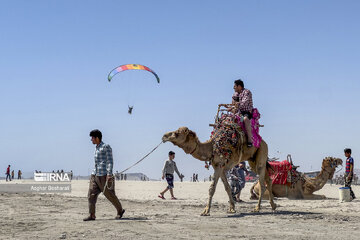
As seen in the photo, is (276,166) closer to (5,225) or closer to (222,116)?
(222,116)

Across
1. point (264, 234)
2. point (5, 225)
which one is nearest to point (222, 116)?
point (264, 234)

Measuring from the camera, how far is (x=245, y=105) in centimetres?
1308

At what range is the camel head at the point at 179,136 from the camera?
1205cm

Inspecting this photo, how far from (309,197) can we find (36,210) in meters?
10.0

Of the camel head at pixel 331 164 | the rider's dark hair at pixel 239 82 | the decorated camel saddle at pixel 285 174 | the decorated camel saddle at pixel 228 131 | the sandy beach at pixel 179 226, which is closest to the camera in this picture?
the sandy beach at pixel 179 226

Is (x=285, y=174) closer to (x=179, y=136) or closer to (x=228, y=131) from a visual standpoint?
(x=228, y=131)

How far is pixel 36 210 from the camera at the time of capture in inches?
539

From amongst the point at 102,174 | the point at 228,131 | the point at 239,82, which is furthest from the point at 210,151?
the point at 102,174

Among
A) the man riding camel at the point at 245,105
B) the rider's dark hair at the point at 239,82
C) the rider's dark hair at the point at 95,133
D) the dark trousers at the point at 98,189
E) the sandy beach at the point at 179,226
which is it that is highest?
the rider's dark hair at the point at 239,82

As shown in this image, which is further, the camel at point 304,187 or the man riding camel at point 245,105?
the camel at point 304,187

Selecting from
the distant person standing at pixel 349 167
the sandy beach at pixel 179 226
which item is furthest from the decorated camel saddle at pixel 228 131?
the distant person standing at pixel 349 167

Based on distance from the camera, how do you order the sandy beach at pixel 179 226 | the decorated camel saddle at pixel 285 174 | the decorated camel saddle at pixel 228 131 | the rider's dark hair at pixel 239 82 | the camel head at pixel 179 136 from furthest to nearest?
the decorated camel saddle at pixel 285 174 → the rider's dark hair at pixel 239 82 → the decorated camel saddle at pixel 228 131 → the camel head at pixel 179 136 → the sandy beach at pixel 179 226

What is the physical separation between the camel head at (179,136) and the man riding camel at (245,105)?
1.57 m

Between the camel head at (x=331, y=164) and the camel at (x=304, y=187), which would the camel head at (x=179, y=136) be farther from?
the camel head at (x=331, y=164)
